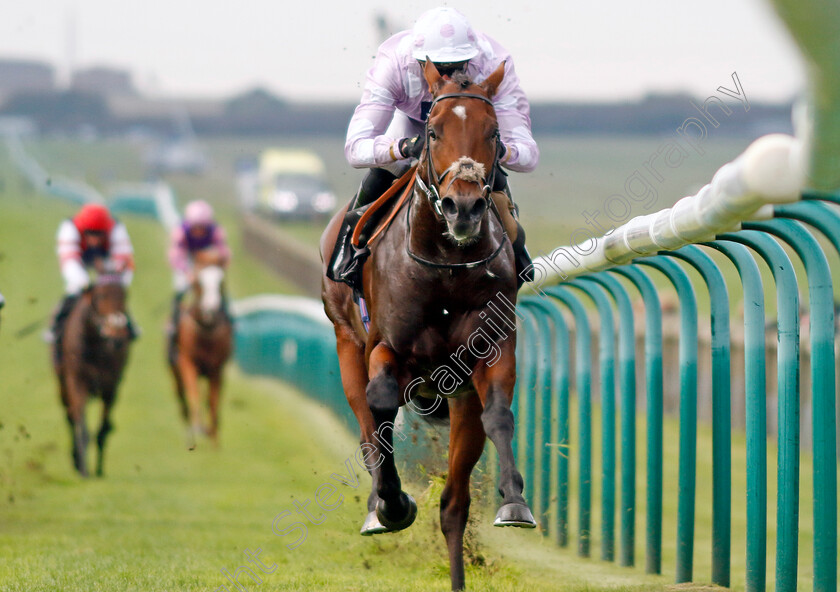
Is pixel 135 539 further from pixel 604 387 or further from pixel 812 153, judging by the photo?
pixel 812 153

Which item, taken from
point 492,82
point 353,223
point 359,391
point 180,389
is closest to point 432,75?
point 492,82

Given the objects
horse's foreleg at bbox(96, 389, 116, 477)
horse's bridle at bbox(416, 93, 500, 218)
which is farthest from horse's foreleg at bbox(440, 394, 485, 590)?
horse's foreleg at bbox(96, 389, 116, 477)

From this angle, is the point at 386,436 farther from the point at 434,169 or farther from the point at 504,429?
the point at 434,169

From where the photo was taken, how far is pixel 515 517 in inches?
131

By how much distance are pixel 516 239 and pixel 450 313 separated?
518 mm

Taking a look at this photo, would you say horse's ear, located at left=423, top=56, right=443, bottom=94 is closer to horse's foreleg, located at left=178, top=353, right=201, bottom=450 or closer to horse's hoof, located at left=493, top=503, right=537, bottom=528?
horse's hoof, located at left=493, top=503, right=537, bottom=528

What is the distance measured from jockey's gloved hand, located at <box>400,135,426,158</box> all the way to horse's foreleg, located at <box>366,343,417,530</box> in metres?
0.63

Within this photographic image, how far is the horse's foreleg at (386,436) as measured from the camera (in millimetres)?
3660

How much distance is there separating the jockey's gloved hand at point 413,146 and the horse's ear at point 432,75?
157 millimetres

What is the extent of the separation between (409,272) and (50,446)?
7397mm

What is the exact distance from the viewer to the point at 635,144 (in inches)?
1478

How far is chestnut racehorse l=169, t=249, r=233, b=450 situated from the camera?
35.2 feet

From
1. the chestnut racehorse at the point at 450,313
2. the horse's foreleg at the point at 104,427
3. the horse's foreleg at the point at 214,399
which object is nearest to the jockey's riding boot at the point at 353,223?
the chestnut racehorse at the point at 450,313

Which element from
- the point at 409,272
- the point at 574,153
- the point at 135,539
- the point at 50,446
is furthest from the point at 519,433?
the point at 574,153
